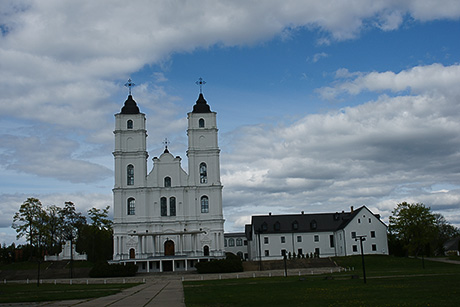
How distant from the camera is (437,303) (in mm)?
17531

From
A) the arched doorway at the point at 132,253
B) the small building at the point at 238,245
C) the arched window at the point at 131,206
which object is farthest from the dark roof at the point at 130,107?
the small building at the point at 238,245

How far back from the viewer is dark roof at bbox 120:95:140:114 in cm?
7225

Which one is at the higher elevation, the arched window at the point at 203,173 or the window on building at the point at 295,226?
the arched window at the point at 203,173

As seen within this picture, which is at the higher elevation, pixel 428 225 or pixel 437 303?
pixel 428 225

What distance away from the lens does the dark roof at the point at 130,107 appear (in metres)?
72.2

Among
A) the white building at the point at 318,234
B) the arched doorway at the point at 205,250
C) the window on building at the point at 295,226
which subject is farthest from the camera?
the window on building at the point at 295,226

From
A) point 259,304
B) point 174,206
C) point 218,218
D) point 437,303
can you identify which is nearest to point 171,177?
point 174,206

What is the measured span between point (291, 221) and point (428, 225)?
21474 millimetres

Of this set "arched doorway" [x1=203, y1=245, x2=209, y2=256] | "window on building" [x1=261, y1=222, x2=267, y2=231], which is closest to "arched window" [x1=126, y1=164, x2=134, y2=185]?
"arched doorway" [x1=203, y1=245, x2=209, y2=256]

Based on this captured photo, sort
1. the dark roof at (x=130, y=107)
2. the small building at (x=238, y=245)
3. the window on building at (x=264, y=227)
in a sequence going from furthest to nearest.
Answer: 1. the small building at (x=238, y=245)
2. the window on building at (x=264, y=227)
3. the dark roof at (x=130, y=107)

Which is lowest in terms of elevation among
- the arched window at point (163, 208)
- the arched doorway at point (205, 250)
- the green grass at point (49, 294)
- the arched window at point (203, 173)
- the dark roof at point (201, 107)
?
the green grass at point (49, 294)

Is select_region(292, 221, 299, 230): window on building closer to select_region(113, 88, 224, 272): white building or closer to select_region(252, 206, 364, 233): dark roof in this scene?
select_region(252, 206, 364, 233): dark roof

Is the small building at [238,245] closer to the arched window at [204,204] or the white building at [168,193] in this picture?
the white building at [168,193]

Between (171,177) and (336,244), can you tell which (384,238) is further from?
(171,177)
